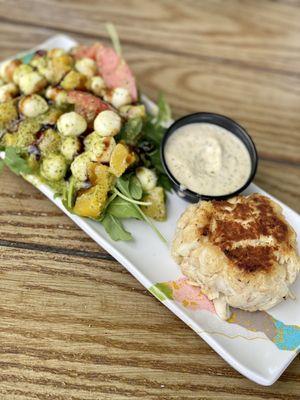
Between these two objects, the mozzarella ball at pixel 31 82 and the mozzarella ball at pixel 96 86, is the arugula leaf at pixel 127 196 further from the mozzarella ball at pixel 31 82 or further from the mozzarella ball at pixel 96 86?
the mozzarella ball at pixel 31 82

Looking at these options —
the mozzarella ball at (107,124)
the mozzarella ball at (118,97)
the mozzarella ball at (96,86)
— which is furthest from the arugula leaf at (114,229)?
the mozzarella ball at (96,86)

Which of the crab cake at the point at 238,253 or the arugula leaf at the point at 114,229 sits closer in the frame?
the crab cake at the point at 238,253

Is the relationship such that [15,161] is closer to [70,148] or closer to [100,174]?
[70,148]

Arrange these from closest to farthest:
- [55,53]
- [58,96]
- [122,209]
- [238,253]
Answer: [238,253] < [122,209] < [58,96] < [55,53]

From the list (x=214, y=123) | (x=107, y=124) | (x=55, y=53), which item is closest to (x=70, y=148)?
(x=107, y=124)

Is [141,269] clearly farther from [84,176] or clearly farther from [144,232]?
[84,176]
